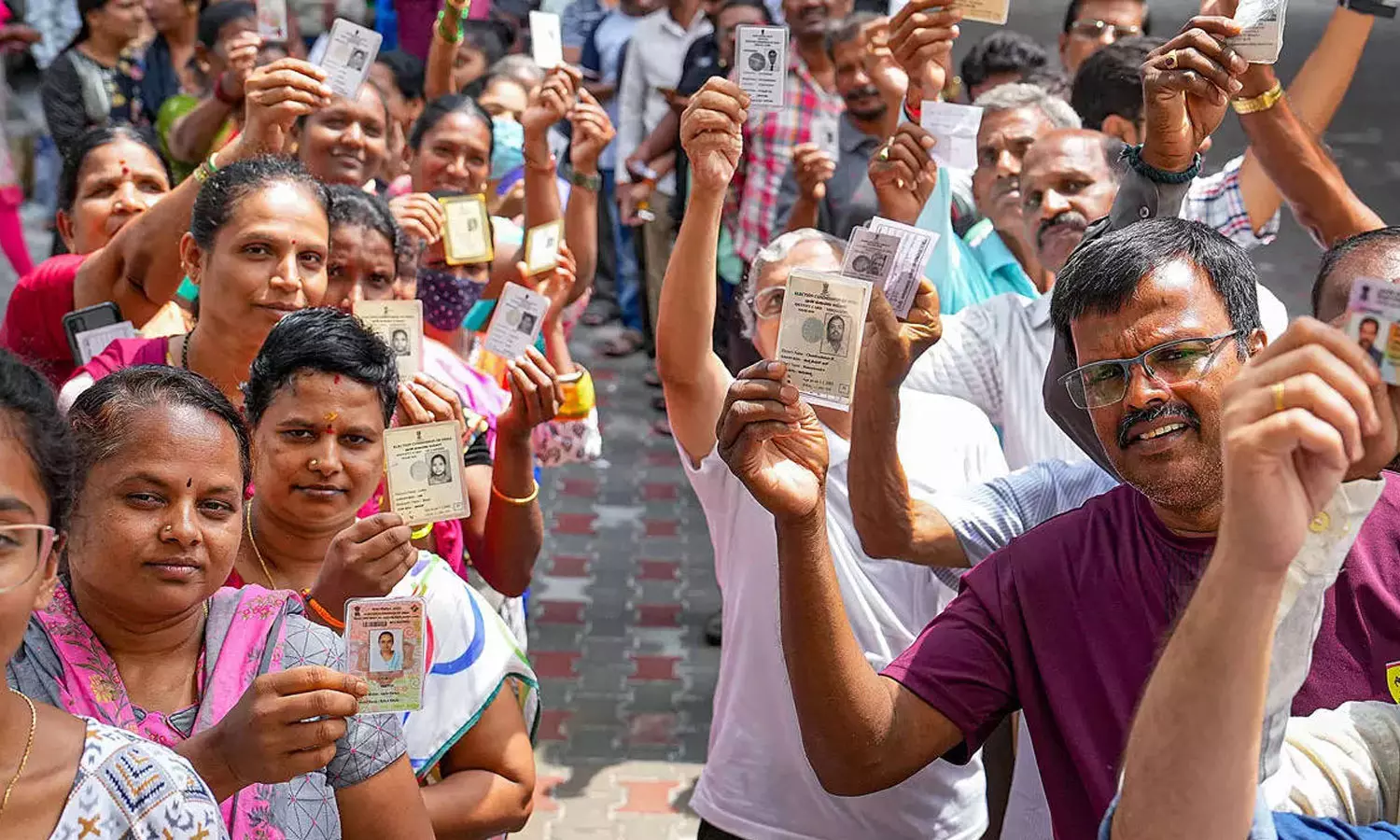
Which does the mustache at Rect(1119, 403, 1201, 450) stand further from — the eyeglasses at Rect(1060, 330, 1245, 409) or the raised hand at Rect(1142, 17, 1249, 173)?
the raised hand at Rect(1142, 17, 1249, 173)

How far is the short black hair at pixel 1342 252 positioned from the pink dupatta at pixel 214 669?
1.95m

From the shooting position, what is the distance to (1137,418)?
213 cm

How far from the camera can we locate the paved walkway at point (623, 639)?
192 inches

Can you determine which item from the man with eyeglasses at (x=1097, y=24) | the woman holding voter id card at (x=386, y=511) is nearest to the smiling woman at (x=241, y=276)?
the woman holding voter id card at (x=386, y=511)

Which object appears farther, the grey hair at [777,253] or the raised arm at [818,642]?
the grey hair at [777,253]

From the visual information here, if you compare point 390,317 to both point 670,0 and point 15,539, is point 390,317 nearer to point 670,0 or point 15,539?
point 15,539

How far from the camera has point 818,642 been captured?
6.84 feet

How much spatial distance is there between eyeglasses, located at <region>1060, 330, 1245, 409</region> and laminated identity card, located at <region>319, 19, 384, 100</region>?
2.44 metres

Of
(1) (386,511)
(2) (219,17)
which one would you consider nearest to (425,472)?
(1) (386,511)

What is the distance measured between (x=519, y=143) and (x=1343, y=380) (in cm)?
502

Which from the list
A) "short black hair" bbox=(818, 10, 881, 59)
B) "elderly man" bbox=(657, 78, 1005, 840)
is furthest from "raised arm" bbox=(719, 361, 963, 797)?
"short black hair" bbox=(818, 10, 881, 59)

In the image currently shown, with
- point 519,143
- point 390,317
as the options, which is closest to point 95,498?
point 390,317

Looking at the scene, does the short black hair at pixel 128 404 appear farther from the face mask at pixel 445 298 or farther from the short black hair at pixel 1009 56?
the short black hair at pixel 1009 56

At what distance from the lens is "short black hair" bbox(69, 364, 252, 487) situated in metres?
2.14
